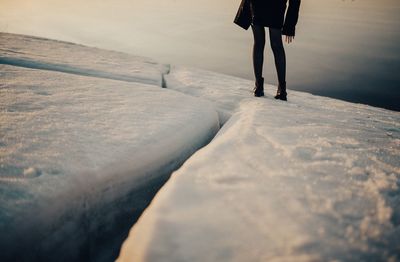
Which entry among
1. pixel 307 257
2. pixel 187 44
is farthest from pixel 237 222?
pixel 187 44

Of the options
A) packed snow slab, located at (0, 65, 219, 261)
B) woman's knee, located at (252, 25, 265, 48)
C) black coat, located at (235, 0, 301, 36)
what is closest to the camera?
packed snow slab, located at (0, 65, 219, 261)

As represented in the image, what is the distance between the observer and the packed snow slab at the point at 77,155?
0.73 m

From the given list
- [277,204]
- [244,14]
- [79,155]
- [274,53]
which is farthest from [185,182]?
[244,14]

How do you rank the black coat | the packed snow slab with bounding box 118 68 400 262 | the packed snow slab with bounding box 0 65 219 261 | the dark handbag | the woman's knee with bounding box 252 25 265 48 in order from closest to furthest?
the packed snow slab with bounding box 118 68 400 262
the packed snow slab with bounding box 0 65 219 261
the black coat
the woman's knee with bounding box 252 25 265 48
the dark handbag

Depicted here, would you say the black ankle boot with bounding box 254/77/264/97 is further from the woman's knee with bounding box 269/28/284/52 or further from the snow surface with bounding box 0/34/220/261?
the snow surface with bounding box 0/34/220/261

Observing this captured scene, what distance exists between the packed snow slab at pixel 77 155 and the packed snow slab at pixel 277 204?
0.19m

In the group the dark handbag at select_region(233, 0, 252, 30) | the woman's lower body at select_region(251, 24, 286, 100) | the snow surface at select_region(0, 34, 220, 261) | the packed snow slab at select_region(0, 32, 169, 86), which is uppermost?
the dark handbag at select_region(233, 0, 252, 30)

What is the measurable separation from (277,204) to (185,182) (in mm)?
278

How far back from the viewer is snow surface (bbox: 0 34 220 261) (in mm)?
731

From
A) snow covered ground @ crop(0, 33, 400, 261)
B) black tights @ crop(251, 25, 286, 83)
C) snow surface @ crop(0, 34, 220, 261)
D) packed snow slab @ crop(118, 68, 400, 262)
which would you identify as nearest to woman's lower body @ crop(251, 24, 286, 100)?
black tights @ crop(251, 25, 286, 83)

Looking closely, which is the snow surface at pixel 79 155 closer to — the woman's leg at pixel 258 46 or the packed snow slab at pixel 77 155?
the packed snow slab at pixel 77 155

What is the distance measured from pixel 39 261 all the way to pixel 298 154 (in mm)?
920

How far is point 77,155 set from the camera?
2.99 feet

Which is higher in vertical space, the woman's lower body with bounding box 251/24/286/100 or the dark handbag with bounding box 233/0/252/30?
the dark handbag with bounding box 233/0/252/30
